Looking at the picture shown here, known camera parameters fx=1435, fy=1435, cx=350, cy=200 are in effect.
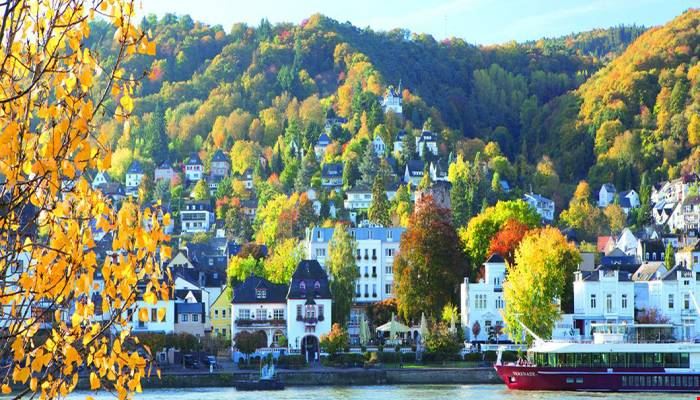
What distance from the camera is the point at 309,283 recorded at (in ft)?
270

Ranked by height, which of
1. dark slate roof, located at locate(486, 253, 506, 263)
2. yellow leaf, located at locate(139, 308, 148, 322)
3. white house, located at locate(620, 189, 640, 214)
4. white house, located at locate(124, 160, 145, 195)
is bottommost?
yellow leaf, located at locate(139, 308, 148, 322)

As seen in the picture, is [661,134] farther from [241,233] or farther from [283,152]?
[241,233]

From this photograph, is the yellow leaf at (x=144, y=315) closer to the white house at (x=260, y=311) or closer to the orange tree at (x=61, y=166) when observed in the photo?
the orange tree at (x=61, y=166)

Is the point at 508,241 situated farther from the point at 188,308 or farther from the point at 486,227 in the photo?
the point at 188,308

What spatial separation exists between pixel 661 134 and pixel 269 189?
173ft

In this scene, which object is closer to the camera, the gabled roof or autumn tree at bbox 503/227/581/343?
autumn tree at bbox 503/227/581/343

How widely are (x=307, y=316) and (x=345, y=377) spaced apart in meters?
10.6

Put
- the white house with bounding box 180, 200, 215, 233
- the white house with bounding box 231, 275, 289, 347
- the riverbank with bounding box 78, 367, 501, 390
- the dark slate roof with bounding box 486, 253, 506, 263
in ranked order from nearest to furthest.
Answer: the riverbank with bounding box 78, 367, 501, 390, the white house with bounding box 231, 275, 289, 347, the dark slate roof with bounding box 486, 253, 506, 263, the white house with bounding box 180, 200, 215, 233

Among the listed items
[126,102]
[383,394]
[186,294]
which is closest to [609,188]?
[186,294]

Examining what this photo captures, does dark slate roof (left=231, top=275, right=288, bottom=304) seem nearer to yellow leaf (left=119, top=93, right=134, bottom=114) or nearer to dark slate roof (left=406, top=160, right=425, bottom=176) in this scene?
yellow leaf (left=119, top=93, right=134, bottom=114)

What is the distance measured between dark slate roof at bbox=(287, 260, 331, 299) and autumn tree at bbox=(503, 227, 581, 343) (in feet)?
34.2

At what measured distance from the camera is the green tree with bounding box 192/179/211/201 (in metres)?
170

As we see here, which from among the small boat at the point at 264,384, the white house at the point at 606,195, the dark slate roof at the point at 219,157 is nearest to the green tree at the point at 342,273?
the small boat at the point at 264,384

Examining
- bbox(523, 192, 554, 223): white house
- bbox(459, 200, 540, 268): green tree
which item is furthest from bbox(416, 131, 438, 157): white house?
bbox(459, 200, 540, 268): green tree
